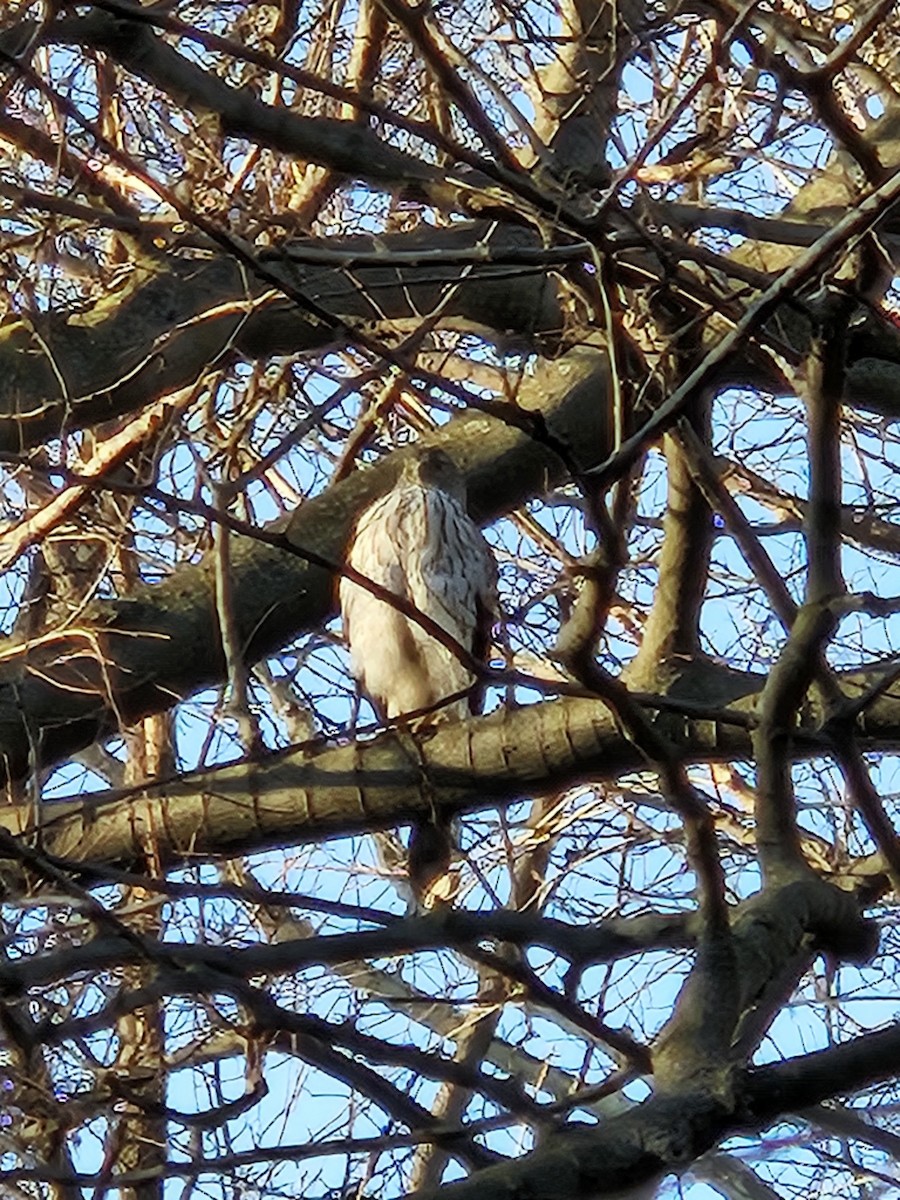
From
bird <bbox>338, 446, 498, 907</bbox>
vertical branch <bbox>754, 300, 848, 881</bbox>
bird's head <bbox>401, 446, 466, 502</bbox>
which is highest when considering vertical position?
bird <bbox>338, 446, 498, 907</bbox>

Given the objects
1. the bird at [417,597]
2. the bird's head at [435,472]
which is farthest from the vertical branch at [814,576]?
the bird at [417,597]

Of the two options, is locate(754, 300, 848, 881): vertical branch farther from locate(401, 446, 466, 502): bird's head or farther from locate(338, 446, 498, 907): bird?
locate(338, 446, 498, 907): bird

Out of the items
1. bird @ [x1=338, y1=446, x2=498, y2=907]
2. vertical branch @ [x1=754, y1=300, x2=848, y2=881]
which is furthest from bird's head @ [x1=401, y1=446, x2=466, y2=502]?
vertical branch @ [x1=754, y1=300, x2=848, y2=881]

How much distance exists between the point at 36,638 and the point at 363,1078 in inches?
84.5

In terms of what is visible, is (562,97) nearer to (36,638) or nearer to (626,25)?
(626,25)

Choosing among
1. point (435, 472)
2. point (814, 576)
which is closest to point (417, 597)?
point (435, 472)

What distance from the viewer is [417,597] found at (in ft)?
21.0

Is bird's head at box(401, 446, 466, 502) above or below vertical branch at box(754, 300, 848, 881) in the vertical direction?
above

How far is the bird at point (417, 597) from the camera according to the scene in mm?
6105

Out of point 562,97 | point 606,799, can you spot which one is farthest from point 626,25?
point 606,799

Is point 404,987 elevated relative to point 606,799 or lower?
lower

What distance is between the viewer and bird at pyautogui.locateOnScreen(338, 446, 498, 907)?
6.11m

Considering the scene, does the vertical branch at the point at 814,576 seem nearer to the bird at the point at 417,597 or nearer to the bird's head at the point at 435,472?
the bird's head at the point at 435,472

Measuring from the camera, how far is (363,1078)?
7.69 feet
